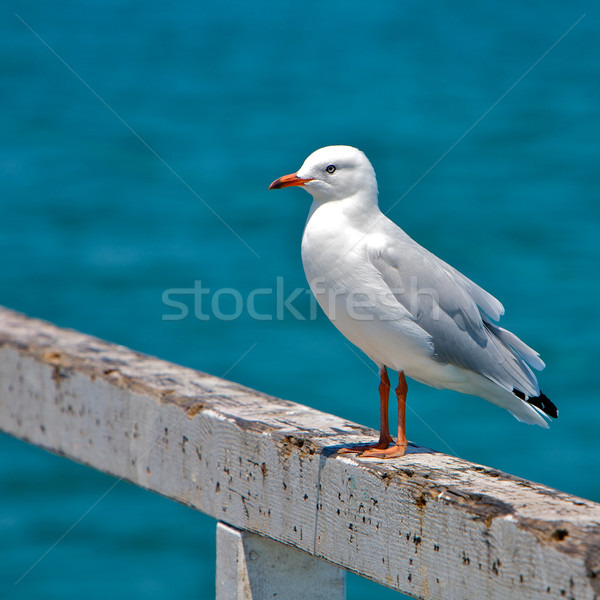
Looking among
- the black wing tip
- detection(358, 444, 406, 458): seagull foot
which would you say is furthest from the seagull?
detection(358, 444, 406, 458): seagull foot

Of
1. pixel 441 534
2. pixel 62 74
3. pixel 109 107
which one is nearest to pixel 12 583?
pixel 441 534

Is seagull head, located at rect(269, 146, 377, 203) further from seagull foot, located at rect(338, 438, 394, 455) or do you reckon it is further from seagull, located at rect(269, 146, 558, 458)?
seagull foot, located at rect(338, 438, 394, 455)

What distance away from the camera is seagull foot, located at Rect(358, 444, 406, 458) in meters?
1.88

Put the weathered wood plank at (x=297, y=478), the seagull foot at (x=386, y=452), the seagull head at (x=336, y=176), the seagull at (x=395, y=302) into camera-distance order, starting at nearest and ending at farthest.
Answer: the weathered wood plank at (x=297, y=478), the seagull foot at (x=386, y=452), the seagull at (x=395, y=302), the seagull head at (x=336, y=176)

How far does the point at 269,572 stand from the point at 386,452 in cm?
33

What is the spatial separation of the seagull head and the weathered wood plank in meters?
0.53

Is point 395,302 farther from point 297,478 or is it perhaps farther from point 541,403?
point 297,478

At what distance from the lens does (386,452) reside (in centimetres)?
194

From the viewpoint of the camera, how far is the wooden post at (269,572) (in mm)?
1925

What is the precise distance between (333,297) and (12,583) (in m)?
3.43

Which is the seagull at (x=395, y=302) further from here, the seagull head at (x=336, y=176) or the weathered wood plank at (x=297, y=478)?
the weathered wood plank at (x=297, y=478)

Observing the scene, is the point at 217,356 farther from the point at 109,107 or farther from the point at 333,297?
the point at 333,297

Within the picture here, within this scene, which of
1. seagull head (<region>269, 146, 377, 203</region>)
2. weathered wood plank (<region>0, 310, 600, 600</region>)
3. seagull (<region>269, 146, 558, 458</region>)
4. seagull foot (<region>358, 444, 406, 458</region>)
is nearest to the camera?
weathered wood plank (<region>0, 310, 600, 600</region>)

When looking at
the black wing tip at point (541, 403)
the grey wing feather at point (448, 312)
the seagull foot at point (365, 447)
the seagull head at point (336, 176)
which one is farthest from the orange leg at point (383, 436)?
the seagull head at point (336, 176)
